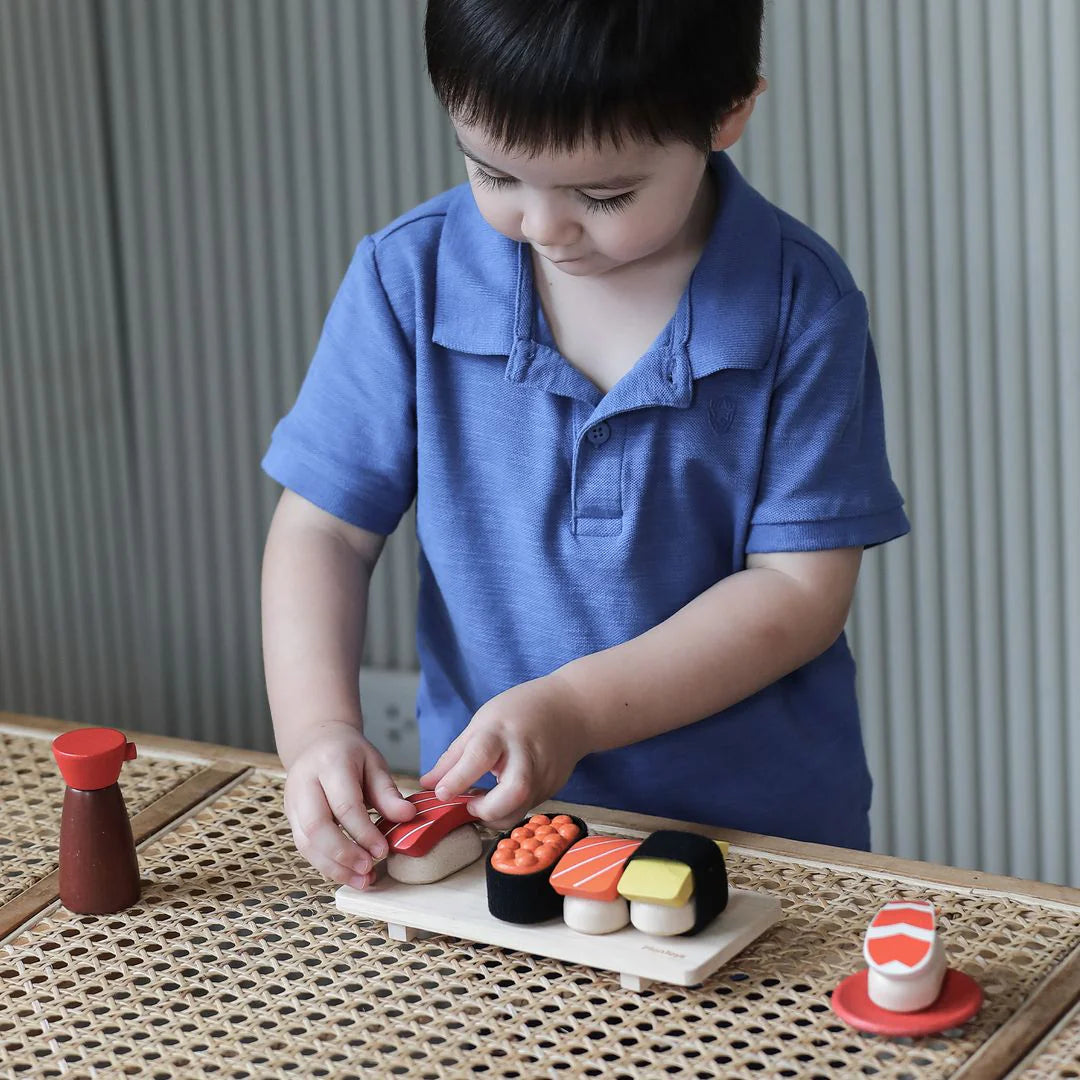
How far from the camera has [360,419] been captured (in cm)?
85

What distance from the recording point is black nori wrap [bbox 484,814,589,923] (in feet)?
2.06

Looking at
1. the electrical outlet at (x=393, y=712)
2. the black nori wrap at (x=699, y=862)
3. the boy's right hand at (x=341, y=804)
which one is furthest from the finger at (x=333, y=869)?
the electrical outlet at (x=393, y=712)

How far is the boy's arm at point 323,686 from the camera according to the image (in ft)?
2.23

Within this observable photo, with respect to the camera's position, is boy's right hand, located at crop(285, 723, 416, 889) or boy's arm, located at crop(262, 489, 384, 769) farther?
boy's arm, located at crop(262, 489, 384, 769)

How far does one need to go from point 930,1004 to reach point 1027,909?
0.35ft

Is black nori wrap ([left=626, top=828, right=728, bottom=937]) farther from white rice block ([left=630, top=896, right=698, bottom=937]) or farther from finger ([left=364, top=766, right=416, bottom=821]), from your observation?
finger ([left=364, top=766, right=416, bottom=821])

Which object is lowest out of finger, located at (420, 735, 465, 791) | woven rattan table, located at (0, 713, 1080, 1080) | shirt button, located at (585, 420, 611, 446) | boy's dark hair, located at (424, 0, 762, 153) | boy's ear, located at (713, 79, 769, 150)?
woven rattan table, located at (0, 713, 1080, 1080)

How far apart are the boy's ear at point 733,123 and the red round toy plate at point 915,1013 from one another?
385 millimetres

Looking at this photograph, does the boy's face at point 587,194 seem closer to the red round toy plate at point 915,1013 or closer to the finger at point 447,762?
the finger at point 447,762

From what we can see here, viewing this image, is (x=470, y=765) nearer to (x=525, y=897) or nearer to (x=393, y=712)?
(x=525, y=897)

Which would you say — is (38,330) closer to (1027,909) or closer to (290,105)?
(290,105)

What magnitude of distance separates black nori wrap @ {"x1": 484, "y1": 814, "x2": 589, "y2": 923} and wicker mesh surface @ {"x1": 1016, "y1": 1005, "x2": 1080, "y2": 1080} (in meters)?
0.20

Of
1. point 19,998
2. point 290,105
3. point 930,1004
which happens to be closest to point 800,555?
point 930,1004

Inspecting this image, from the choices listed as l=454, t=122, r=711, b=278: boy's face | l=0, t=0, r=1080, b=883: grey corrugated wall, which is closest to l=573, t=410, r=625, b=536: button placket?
l=454, t=122, r=711, b=278: boy's face
